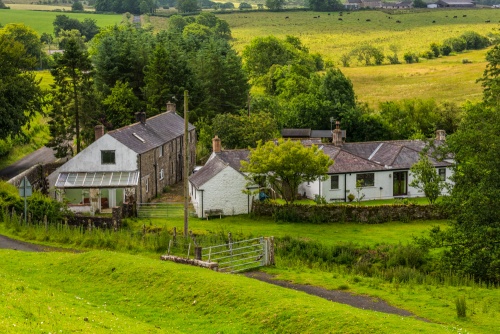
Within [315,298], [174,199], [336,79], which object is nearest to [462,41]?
[336,79]

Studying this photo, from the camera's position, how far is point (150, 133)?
6150 cm

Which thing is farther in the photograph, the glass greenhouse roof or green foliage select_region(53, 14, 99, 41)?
green foliage select_region(53, 14, 99, 41)

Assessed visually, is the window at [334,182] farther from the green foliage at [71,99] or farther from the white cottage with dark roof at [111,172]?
the green foliage at [71,99]

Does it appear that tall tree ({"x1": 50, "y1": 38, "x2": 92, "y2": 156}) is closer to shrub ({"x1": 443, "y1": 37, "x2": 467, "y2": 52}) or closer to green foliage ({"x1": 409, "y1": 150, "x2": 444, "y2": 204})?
green foliage ({"x1": 409, "y1": 150, "x2": 444, "y2": 204})

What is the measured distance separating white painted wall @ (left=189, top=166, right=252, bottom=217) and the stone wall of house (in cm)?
494

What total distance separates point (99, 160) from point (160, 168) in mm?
6644

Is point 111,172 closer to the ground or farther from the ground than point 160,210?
farther from the ground

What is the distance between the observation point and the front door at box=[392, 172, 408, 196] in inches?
2382

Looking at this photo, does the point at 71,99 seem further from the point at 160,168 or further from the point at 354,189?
the point at 354,189

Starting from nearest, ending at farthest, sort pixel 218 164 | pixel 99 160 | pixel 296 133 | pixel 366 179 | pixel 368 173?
pixel 218 164, pixel 99 160, pixel 368 173, pixel 366 179, pixel 296 133

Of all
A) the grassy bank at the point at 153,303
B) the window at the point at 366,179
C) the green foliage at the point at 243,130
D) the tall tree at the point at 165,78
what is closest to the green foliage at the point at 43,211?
the grassy bank at the point at 153,303

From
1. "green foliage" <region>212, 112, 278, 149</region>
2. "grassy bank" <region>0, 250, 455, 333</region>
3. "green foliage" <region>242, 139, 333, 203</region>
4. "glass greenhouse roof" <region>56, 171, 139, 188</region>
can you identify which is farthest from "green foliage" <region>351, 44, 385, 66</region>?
"grassy bank" <region>0, 250, 455, 333</region>

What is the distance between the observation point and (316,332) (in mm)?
23328

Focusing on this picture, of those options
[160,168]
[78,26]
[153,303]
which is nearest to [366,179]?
[160,168]
